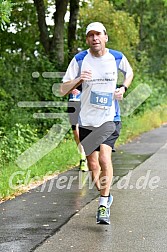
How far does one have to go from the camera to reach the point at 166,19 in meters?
45.5

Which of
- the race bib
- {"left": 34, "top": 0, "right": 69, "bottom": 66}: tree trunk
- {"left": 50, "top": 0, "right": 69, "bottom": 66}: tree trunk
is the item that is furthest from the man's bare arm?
{"left": 50, "top": 0, "right": 69, "bottom": 66}: tree trunk

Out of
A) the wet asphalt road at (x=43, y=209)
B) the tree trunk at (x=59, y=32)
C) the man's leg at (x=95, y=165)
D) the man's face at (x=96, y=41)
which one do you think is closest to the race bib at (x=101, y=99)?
the man's face at (x=96, y=41)

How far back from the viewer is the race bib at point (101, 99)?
7754mm

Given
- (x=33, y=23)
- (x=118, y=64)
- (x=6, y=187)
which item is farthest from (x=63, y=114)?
(x=118, y=64)

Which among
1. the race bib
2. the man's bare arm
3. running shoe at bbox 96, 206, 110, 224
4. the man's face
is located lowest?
running shoe at bbox 96, 206, 110, 224

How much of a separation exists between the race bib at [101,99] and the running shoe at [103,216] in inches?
42.2

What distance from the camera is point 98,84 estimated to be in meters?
7.83

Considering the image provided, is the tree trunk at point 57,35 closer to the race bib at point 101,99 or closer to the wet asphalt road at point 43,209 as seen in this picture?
the wet asphalt road at point 43,209

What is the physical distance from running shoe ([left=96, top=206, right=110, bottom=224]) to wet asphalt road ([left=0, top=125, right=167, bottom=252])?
37cm

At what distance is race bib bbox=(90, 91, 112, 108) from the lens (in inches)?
305

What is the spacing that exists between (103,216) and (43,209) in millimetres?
1150

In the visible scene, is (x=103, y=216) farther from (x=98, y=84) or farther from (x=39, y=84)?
(x=39, y=84)

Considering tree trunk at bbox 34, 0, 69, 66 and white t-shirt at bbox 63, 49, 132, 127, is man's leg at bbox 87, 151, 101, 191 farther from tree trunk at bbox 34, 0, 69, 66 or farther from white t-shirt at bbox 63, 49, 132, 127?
tree trunk at bbox 34, 0, 69, 66

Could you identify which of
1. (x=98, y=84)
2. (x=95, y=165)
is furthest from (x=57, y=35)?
(x=98, y=84)
